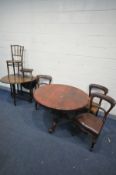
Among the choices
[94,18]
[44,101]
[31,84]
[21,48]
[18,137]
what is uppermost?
[94,18]

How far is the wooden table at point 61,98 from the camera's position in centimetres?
197

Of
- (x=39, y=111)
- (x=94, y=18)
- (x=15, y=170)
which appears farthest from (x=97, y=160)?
(x=94, y=18)

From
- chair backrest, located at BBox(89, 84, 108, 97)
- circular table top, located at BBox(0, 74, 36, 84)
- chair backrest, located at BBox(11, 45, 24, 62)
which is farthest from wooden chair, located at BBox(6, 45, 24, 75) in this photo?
chair backrest, located at BBox(89, 84, 108, 97)

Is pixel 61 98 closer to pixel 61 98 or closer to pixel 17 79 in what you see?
pixel 61 98

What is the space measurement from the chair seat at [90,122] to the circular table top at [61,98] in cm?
21

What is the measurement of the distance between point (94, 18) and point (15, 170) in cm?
270

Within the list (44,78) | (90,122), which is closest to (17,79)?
(44,78)

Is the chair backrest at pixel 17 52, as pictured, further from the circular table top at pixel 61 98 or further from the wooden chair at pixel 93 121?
the wooden chair at pixel 93 121

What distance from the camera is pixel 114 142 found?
7.53 feet

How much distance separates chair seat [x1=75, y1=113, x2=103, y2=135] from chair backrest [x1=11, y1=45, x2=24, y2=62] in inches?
81.2

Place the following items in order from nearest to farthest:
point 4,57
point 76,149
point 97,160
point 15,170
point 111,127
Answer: point 15,170
point 97,160
point 76,149
point 111,127
point 4,57

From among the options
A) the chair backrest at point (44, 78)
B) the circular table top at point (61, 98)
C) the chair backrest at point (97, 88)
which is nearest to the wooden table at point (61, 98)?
the circular table top at point (61, 98)

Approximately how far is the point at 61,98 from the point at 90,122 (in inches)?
22.8

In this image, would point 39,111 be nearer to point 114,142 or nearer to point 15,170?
point 15,170
